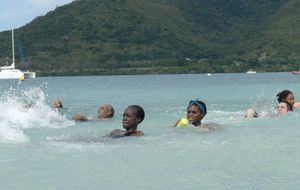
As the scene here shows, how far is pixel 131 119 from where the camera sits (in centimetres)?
1319

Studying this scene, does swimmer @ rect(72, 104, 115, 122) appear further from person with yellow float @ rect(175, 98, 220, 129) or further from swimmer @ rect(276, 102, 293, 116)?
person with yellow float @ rect(175, 98, 220, 129)

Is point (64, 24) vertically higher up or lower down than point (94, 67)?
higher up

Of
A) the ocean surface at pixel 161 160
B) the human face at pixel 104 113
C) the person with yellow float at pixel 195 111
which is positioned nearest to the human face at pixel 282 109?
the ocean surface at pixel 161 160

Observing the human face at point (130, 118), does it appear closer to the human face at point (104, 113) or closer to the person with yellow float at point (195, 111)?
the person with yellow float at point (195, 111)

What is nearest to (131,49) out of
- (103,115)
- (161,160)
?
(103,115)

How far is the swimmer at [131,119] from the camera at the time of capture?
13023mm

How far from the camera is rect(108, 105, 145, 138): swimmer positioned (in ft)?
42.7

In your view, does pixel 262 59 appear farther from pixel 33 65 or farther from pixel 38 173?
pixel 38 173

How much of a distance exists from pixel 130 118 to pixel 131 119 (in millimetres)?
32

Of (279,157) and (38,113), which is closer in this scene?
(279,157)

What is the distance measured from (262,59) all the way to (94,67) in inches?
1912

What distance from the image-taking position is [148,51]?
597 feet

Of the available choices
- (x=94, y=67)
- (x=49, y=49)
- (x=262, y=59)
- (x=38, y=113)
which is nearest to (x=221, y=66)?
(x=262, y=59)

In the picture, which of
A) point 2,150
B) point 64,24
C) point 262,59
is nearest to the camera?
point 2,150
